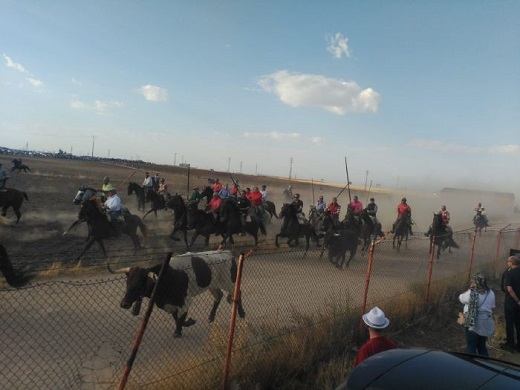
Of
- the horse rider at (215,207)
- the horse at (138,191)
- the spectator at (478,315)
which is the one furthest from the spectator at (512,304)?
the horse at (138,191)

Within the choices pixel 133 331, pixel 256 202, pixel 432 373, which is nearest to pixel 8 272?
pixel 133 331

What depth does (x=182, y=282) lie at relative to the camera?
23.1 feet

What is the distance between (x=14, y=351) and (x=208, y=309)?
11.8ft

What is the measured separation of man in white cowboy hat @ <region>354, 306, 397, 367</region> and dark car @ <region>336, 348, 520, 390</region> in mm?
1022

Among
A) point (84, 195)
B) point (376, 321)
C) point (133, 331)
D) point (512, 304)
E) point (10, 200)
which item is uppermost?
point (84, 195)

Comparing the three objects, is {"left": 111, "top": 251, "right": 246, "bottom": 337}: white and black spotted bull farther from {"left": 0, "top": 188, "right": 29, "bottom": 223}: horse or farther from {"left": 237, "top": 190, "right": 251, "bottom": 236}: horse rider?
{"left": 0, "top": 188, "right": 29, "bottom": 223}: horse

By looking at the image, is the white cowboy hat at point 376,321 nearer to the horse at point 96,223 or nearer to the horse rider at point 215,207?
the horse at point 96,223

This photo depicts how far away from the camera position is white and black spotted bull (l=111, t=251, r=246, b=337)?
6086mm

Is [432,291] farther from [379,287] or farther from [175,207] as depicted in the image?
[175,207]

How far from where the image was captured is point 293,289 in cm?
1069

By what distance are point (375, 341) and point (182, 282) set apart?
12.4 ft

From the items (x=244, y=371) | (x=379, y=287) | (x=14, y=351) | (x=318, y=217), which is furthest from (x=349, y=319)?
(x=318, y=217)

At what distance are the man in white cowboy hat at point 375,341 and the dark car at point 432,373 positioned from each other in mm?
1022

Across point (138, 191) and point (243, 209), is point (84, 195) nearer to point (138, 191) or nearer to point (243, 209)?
point (243, 209)
